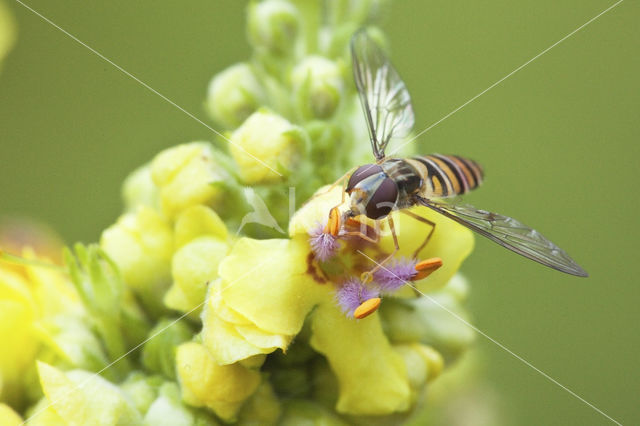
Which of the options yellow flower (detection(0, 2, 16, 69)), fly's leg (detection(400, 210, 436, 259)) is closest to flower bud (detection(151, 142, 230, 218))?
fly's leg (detection(400, 210, 436, 259))

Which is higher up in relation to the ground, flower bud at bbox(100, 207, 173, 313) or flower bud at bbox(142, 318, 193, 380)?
flower bud at bbox(100, 207, 173, 313)

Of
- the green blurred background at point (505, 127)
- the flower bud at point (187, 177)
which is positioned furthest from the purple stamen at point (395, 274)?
the green blurred background at point (505, 127)

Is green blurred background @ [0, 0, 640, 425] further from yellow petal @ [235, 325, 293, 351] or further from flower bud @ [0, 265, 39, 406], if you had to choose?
yellow petal @ [235, 325, 293, 351]

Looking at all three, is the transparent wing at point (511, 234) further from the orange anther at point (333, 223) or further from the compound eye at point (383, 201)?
the orange anther at point (333, 223)

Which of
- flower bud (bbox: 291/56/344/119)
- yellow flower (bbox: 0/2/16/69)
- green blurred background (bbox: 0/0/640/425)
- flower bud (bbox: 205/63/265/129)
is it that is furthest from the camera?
green blurred background (bbox: 0/0/640/425)

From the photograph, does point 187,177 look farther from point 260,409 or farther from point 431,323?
point 431,323
